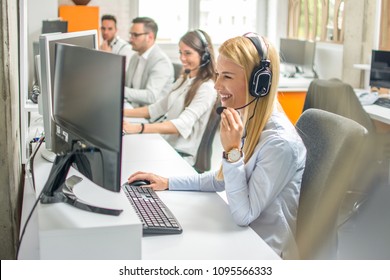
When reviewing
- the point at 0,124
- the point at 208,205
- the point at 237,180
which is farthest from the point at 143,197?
the point at 0,124

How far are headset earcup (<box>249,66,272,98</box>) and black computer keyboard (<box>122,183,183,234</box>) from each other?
38cm

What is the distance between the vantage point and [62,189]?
119cm

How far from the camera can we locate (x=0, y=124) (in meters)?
1.35

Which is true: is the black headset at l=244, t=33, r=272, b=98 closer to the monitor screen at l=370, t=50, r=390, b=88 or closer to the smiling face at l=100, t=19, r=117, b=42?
the monitor screen at l=370, t=50, r=390, b=88

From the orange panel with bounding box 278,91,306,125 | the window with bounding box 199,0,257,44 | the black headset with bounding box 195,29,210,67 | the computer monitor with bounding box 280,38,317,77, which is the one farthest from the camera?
the window with bounding box 199,0,257,44

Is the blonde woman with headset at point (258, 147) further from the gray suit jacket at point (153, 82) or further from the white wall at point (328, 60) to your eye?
the white wall at point (328, 60)

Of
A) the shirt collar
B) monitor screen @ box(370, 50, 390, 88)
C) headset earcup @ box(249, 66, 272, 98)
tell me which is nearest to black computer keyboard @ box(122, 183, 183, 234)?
headset earcup @ box(249, 66, 272, 98)

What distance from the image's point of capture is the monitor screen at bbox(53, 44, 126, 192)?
1030mm

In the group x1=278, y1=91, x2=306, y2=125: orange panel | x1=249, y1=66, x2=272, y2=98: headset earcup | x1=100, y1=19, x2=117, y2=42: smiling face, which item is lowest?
x1=278, y1=91, x2=306, y2=125: orange panel

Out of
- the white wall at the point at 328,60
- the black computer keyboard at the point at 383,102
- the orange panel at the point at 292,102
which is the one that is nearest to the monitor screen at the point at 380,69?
the black computer keyboard at the point at 383,102

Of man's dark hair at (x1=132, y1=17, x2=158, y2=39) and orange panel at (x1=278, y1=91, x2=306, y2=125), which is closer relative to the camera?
man's dark hair at (x1=132, y1=17, x2=158, y2=39)

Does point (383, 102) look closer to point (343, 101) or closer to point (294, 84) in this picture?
point (343, 101)

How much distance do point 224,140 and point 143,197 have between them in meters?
0.28
